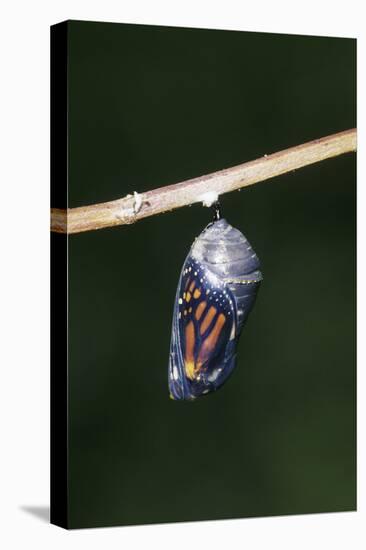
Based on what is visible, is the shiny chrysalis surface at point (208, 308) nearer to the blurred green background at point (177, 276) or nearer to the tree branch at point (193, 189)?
the blurred green background at point (177, 276)

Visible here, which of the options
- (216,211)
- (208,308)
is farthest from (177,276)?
(216,211)

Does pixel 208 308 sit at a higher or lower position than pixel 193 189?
lower

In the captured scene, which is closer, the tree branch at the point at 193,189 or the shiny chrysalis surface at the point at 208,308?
the tree branch at the point at 193,189

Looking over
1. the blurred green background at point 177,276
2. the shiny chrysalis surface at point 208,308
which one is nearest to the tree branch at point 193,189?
the blurred green background at point 177,276

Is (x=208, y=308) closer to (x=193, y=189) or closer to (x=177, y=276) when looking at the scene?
(x=177, y=276)

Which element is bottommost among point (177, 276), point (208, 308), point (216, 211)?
point (208, 308)
